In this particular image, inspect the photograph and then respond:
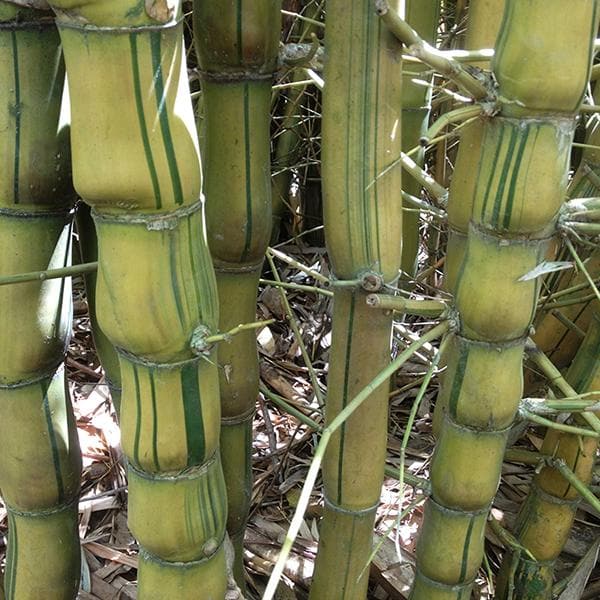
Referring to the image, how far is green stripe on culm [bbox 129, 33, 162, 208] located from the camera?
53 centimetres

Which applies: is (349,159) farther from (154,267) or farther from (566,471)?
(566,471)

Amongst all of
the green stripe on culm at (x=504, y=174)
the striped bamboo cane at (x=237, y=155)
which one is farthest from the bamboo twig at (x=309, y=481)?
the striped bamboo cane at (x=237, y=155)

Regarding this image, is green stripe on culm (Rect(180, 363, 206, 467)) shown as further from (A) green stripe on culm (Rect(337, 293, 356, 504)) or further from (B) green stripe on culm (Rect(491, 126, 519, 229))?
(B) green stripe on culm (Rect(491, 126, 519, 229))

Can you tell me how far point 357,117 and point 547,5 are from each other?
0.16 meters

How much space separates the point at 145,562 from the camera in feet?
2.43

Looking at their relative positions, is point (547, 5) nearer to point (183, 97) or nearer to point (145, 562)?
point (183, 97)

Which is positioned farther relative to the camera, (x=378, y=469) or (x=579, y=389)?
(x=579, y=389)

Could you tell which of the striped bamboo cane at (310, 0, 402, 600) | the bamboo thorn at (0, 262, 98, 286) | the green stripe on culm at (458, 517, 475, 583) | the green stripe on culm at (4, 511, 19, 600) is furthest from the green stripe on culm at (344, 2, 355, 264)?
the green stripe on culm at (4, 511, 19, 600)

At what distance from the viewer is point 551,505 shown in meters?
1.01

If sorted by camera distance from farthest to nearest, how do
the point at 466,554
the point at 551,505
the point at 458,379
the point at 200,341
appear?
the point at 551,505 < the point at 466,554 < the point at 458,379 < the point at 200,341

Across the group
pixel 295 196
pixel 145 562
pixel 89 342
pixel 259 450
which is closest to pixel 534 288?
pixel 145 562

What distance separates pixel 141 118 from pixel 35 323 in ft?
0.93

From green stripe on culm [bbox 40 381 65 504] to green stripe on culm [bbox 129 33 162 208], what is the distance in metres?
0.31

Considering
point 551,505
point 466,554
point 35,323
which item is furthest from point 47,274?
point 551,505
